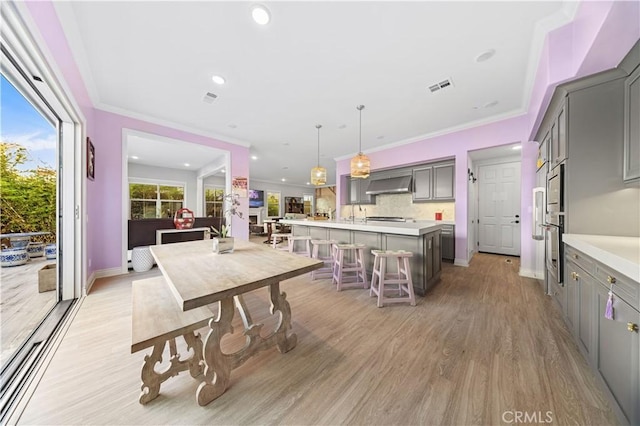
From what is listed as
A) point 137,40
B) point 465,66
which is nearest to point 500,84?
point 465,66

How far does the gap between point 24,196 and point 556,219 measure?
529cm

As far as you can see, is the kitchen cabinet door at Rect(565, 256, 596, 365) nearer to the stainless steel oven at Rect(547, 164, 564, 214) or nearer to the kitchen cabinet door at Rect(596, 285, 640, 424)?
the kitchen cabinet door at Rect(596, 285, 640, 424)

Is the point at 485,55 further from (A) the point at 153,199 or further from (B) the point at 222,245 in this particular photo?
(A) the point at 153,199

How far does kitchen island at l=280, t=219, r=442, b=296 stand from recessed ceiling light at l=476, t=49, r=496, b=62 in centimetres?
197

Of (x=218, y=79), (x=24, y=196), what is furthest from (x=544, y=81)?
(x=24, y=196)

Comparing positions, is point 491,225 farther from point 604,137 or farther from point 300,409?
point 300,409

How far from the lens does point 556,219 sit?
2.13m

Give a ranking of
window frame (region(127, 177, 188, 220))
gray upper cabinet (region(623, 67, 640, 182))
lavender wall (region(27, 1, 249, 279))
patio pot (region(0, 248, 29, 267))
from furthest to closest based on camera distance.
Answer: window frame (region(127, 177, 188, 220))
lavender wall (region(27, 1, 249, 279))
patio pot (region(0, 248, 29, 267))
gray upper cabinet (region(623, 67, 640, 182))

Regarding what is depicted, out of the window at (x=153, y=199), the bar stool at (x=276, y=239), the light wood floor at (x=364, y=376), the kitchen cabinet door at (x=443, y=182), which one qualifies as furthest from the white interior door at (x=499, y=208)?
the window at (x=153, y=199)

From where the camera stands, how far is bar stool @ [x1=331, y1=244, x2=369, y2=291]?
298 cm

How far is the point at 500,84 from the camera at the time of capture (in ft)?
9.09

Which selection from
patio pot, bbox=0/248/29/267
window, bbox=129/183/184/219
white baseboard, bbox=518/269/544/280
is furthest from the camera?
window, bbox=129/183/184/219

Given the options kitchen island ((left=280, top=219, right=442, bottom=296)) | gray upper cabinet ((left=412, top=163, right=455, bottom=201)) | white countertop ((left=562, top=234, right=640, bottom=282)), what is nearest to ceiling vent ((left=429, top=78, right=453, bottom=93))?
kitchen island ((left=280, top=219, right=442, bottom=296))

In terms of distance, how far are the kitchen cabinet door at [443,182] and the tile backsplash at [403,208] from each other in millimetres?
459
